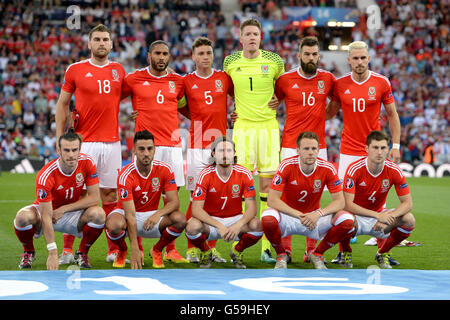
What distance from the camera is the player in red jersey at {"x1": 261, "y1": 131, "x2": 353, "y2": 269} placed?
5.81 metres

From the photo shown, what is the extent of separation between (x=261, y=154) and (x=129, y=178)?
1.51 m

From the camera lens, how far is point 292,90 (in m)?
6.70

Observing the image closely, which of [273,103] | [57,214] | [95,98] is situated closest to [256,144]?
[273,103]

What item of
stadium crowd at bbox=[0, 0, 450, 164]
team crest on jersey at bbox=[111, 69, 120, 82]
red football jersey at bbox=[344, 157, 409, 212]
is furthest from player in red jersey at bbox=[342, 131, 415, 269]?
stadium crowd at bbox=[0, 0, 450, 164]

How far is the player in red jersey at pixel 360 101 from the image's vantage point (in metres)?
6.79

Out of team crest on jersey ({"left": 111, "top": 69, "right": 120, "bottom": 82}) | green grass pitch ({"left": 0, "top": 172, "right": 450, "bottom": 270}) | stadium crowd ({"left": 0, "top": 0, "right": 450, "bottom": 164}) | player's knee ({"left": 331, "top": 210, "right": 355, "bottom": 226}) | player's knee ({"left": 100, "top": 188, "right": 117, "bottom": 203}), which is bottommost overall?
green grass pitch ({"left": 0, "top": 172, "right": 450, "bottom": 270})

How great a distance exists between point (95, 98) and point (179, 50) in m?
17.5

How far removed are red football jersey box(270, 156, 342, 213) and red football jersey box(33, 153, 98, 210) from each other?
69.7 inches

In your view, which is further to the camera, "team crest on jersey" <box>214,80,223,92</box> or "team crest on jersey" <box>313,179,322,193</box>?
"team crest on jersey" <box>214,80,223,92</box>

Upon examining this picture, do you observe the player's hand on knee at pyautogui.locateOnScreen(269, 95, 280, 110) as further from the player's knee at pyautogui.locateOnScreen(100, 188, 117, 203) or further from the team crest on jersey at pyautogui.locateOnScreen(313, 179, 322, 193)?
the player's knee at pyautogui.locateOnScreen(100, 188, 117, 203)

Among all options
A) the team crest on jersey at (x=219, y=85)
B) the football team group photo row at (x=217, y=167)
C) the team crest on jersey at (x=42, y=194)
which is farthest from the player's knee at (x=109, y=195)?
the team crest on jersey at (x=219, y=85)

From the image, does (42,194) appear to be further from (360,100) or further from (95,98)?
(360,100)
